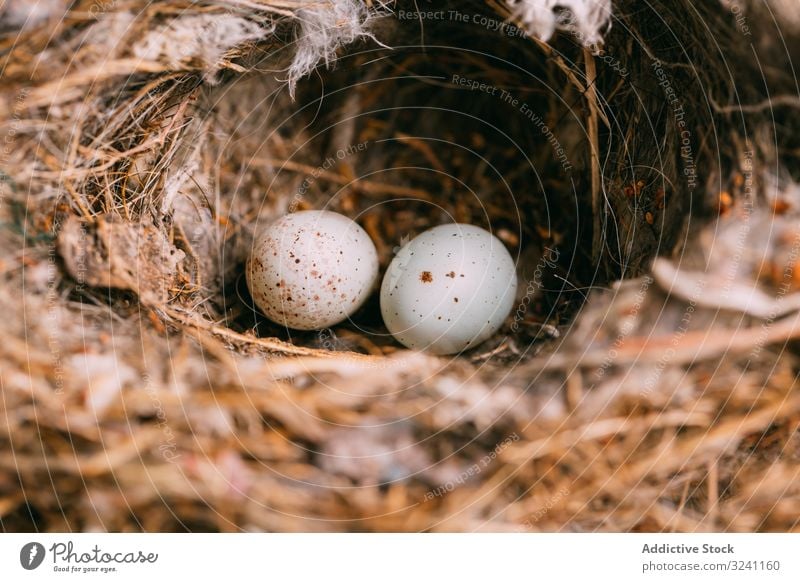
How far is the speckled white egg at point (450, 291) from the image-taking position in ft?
3.02

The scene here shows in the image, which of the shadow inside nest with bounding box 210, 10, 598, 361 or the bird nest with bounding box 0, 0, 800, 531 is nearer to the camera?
the bird nest with bounding box 0, 0, 800, 531

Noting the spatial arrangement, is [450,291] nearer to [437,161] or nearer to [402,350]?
[402,350]

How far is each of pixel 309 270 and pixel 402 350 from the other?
220 mm

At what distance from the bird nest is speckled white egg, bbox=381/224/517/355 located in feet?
0.18

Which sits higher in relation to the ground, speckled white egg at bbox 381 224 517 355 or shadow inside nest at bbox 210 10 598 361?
shadow inside nest at bbox 210 10 598 361

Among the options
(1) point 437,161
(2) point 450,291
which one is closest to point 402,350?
(2) point 450,291

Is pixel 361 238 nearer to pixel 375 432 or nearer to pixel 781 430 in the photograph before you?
pixel 375 432

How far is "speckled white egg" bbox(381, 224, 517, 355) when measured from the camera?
3.02 feet

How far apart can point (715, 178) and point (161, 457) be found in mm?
823

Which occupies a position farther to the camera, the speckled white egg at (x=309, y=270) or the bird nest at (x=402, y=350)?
the speckled white egg at (x=309, y=270)

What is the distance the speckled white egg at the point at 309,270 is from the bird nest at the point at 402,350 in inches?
2.7

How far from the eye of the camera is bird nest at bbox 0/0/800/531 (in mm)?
759

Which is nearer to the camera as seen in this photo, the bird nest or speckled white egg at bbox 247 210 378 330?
the bird nest
